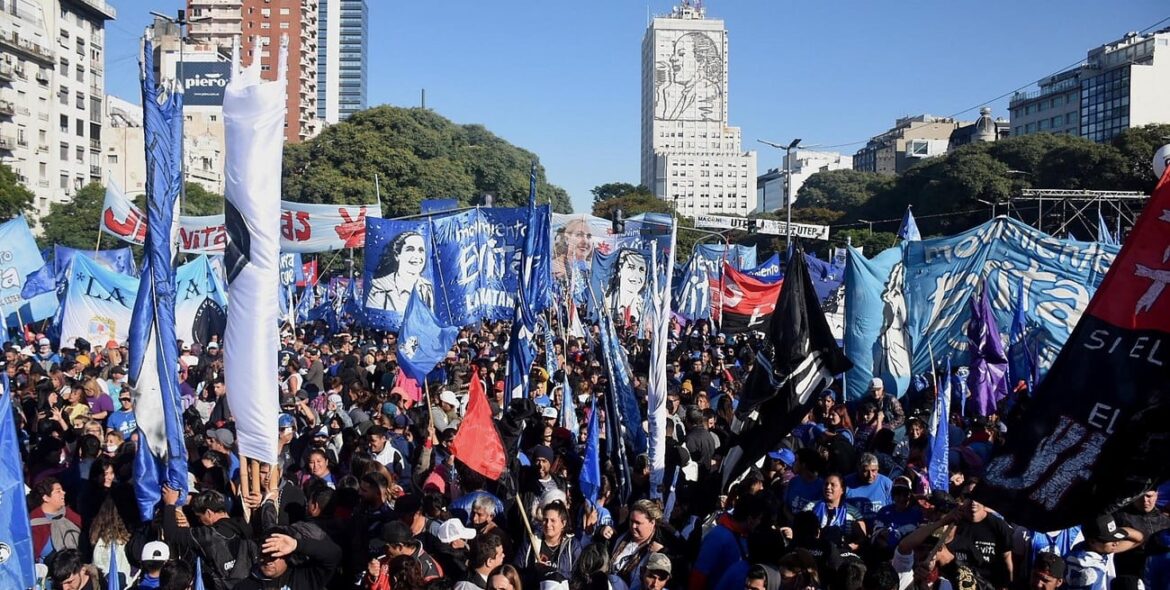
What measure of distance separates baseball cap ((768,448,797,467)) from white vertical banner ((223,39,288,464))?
12.0 ft

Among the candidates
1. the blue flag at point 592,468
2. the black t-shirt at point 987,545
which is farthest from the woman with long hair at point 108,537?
the black t-shirt at point 987,545

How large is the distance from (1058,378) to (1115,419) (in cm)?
26

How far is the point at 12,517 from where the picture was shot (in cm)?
549

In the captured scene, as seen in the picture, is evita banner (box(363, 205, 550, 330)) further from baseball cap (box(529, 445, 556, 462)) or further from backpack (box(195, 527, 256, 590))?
backpack (box(195, 527, 256, 590))

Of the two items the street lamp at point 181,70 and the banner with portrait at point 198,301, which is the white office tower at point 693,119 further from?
the banner with portrait at point 198,301

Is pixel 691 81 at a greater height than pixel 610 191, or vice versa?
pixel 691 81

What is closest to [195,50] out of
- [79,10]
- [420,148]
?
[79,10]

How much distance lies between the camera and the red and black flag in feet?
67.7

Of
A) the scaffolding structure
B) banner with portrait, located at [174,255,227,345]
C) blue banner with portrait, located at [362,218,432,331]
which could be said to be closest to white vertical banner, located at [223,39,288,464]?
blue banner with portrait, located at [362,218,432,331]

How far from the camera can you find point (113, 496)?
6539 mm

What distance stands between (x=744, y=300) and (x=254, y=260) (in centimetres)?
1572

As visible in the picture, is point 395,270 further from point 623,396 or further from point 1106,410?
point 1106,410

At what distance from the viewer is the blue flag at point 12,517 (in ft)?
17.7

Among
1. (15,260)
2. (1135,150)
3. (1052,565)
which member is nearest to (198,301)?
(15,260)
